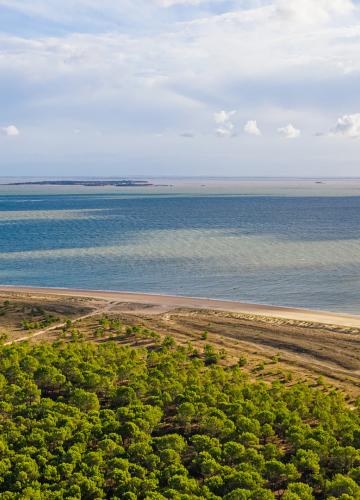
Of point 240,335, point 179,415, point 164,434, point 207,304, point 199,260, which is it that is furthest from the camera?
point 199,260

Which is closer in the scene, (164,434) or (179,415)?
(164,434)

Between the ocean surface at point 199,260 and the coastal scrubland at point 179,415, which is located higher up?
the ocean surface at point 199,260

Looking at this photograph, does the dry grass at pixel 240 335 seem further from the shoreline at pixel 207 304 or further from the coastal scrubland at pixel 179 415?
the shoreline at pixel 207 304

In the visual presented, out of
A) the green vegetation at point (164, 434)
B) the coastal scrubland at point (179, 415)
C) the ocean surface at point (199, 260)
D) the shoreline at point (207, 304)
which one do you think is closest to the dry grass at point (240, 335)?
the coastal scrubland at point (179, 415)

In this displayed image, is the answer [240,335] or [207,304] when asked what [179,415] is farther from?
[207,304]

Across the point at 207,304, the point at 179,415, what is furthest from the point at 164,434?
the point at 207,304

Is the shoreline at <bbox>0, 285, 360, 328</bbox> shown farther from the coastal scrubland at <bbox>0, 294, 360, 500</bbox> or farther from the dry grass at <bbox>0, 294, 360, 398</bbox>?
the coastal scrubland at <bbox>0, 294, 360, 500</bbox>

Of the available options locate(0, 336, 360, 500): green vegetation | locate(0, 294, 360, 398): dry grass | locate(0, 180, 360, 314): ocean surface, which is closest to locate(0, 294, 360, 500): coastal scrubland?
locate(0, 336, 360, 500): green vegetation

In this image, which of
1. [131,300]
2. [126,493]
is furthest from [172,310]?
[126,493]
